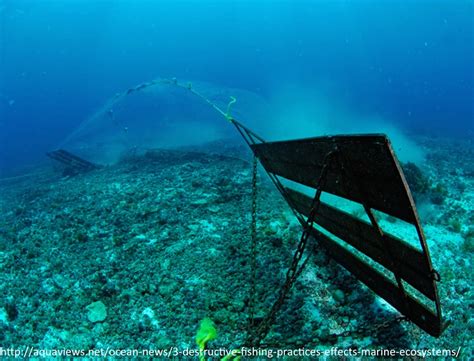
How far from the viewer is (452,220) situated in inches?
290

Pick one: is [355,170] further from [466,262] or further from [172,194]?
[172,194]

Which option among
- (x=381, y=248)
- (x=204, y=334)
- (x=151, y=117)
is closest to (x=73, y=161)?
(x=151, y=117)

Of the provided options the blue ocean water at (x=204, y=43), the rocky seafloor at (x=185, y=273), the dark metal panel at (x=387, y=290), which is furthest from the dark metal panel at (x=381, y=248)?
the blue ocean water at (x=204, y=43)

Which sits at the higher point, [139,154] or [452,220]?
[139,154]

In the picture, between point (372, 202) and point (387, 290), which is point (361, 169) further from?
point (387, 290)

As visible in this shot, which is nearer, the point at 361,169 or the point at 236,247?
the point at 361,169

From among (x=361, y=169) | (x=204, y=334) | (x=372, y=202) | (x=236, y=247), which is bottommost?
(x=204, y=334)

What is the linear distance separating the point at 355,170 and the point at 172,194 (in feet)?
22.8

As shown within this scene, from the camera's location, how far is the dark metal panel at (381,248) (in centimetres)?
273

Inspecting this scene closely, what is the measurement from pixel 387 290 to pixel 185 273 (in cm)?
352

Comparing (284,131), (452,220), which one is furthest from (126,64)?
(452,220)

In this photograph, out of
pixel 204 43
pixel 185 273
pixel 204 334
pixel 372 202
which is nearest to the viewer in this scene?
pixel 372 202

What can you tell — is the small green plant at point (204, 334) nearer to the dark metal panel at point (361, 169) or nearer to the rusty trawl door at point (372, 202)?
the rusty trawl door at point (372, 202)

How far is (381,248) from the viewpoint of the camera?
134 inches
